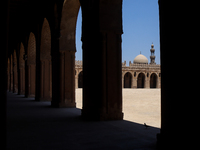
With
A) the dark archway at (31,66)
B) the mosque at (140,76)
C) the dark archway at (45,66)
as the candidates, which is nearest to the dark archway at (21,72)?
the dark archway at (31,66)

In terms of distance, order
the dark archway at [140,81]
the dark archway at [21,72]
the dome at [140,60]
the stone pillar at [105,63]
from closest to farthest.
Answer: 1. the stone pillar at [105,63]
2. the dark archway at [21,72]
3. the dark archway at [140,81]
4. the dome at [140,60]

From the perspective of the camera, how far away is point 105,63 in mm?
6305

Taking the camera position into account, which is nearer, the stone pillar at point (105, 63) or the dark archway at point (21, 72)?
the stone pillar at point (105, 63)

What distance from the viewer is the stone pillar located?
6.25m

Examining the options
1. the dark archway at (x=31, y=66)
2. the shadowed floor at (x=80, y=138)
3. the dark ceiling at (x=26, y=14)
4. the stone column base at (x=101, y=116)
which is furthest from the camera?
the dark archway at (x=31, y=66)

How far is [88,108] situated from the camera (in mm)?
6605

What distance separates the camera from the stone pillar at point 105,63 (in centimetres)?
625

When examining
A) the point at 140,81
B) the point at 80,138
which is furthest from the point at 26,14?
the point at 140,81

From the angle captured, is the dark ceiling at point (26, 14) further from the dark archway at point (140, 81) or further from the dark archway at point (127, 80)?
the dark archway at point (140, 81)

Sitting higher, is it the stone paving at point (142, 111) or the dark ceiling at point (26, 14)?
the dark ceiling at point (26, 14)
